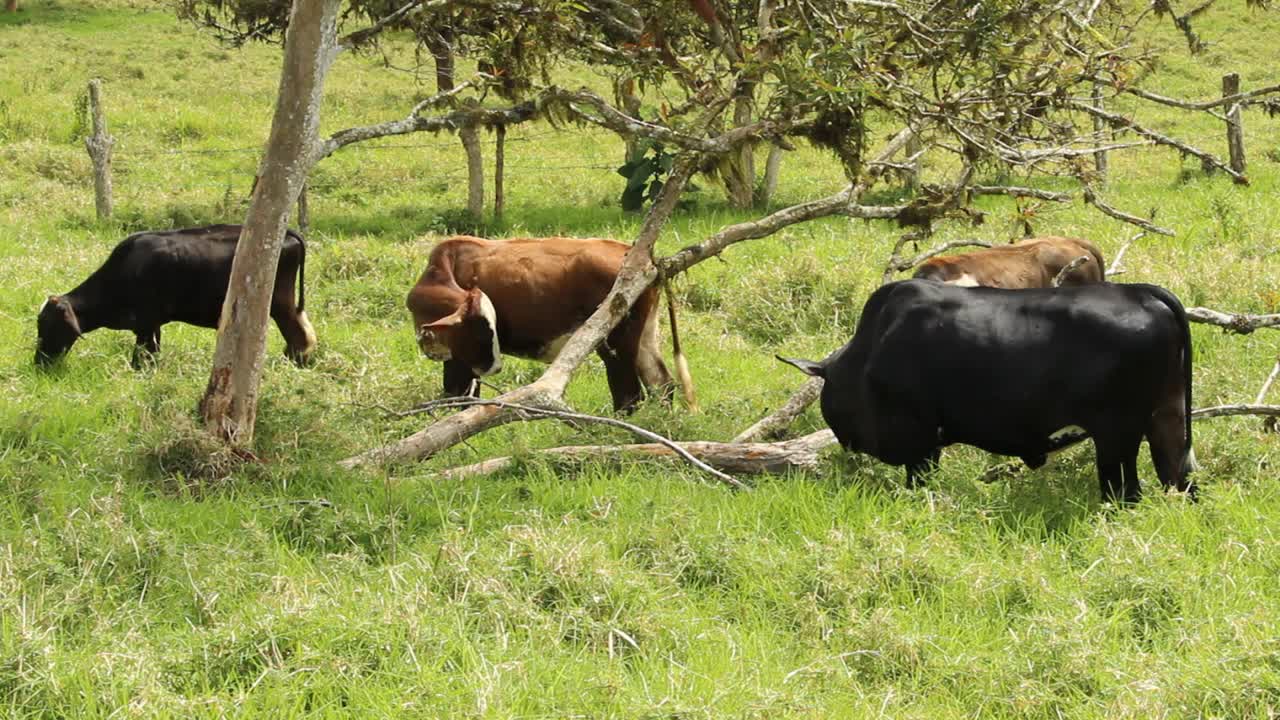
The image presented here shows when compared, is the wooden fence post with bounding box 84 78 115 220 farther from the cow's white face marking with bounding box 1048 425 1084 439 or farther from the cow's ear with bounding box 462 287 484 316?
the cow's white face marking with bounding box 1048 425 1084 439

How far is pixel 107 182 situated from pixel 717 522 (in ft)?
42.1

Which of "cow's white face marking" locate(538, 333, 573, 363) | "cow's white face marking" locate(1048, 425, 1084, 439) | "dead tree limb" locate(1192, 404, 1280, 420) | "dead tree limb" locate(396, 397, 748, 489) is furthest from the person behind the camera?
"cow's white face marking" locate(538, 333, 573, 363)

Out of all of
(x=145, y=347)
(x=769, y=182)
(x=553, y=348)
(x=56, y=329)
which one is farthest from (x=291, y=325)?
(x=769, y=182)

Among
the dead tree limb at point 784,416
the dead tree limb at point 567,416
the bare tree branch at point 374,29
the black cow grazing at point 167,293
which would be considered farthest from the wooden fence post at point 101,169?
the dead tree limb at point 784,416

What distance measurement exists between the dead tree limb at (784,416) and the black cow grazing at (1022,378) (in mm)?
697

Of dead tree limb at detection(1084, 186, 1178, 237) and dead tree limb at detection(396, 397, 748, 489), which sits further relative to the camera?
dead tree limb at detection(1084, 186, 1178, 237)

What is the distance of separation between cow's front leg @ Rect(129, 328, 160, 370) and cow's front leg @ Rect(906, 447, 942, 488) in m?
6.33

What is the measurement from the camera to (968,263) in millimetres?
10516

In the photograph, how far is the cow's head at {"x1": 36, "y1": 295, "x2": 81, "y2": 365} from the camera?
10984 millimetres

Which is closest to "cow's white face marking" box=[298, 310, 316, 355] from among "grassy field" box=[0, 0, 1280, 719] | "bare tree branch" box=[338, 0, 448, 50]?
"grassy field" box=[0, 0, 1280, 719]

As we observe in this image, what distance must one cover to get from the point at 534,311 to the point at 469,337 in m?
0.59

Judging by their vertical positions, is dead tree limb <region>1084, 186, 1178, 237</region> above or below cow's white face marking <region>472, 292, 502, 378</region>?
above

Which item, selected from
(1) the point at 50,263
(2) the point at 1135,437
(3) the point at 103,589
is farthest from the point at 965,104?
(1) the point at 50,263

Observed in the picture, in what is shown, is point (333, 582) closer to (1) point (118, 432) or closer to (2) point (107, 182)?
(1) point (118, 432)
